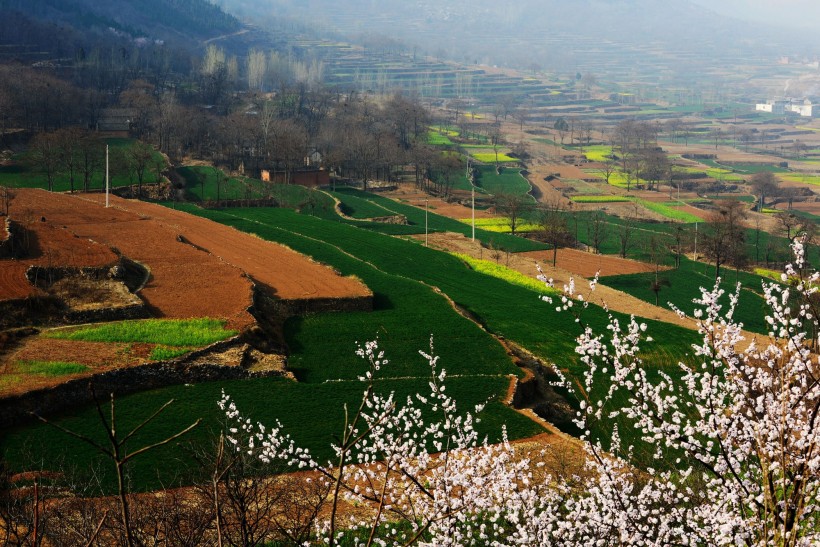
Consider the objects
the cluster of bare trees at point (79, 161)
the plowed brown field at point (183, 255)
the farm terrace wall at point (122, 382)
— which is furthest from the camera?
the cluster of bare trees at point (79, 161)

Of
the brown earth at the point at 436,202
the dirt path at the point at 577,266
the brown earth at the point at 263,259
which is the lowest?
the dirt path at the point at 577,266

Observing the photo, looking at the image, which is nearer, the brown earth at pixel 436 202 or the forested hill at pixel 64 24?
the brown earth at pixel 436 202

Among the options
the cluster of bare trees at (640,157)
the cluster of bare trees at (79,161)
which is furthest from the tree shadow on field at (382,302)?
the cluster of bare trees at (640,157)

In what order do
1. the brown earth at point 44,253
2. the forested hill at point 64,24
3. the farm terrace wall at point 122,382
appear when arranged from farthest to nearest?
the forested hill at point 64,24 → the brown earth at point 44,253 → the farm terrace wall at point 122,382

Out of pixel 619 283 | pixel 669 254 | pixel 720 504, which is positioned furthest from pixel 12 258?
pixel 669 254

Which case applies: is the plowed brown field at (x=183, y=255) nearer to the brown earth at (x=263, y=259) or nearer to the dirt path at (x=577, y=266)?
the brown earth at (x=263, y=259)

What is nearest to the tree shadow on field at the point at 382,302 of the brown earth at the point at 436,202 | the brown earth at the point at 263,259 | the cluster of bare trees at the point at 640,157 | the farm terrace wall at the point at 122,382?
the brown earth at the point at 263,259

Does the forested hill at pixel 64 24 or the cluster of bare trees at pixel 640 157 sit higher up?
the forested hill at pixel 64 24

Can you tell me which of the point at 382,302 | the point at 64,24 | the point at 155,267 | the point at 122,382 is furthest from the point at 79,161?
the point at 64,24

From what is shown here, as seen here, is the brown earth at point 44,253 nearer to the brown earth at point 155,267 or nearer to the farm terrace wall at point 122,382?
the brown earth at point 155,267

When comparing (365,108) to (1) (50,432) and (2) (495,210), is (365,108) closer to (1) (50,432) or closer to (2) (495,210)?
(2) (495,210)

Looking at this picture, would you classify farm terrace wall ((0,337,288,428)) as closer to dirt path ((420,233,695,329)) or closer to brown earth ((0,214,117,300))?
brown earth ((0,214,117,300))
